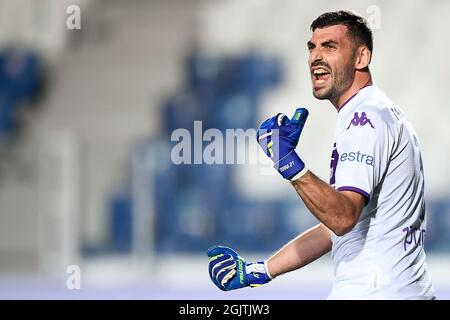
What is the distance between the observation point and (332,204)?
2559 millimetres

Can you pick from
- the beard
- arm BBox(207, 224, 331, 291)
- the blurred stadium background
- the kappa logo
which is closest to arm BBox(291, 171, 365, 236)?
the kappa logo

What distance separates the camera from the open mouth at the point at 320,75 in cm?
293

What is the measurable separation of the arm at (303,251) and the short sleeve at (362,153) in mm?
406

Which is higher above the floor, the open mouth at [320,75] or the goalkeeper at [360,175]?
the open mouth at [320,75]

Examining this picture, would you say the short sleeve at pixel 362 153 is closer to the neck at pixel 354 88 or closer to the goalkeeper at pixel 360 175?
the goalkeeper at pixel 360 175

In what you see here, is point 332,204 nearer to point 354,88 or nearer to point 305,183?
point 305,183

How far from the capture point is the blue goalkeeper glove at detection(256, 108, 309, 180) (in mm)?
2656

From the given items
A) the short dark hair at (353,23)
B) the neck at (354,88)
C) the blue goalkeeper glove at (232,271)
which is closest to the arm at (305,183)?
the neck at (354,88)

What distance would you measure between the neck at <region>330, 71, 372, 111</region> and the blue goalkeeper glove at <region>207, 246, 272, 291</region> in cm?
64

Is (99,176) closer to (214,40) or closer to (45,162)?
(45,162)

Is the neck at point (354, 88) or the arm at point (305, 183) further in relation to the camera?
the neck at point (354, 88)

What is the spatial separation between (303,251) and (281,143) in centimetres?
58
